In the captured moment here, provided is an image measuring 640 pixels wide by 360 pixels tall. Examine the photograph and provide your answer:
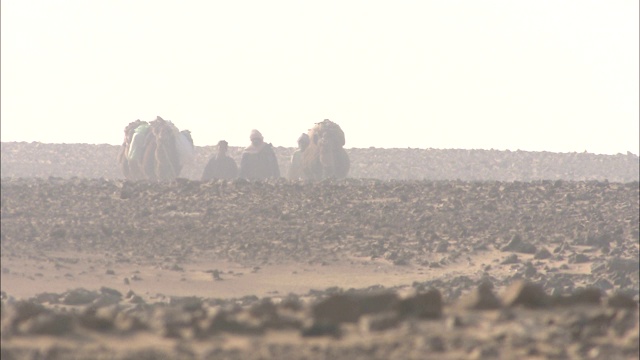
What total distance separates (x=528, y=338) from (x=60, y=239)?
2566 centimetres

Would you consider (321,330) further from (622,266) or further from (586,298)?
(622,266)

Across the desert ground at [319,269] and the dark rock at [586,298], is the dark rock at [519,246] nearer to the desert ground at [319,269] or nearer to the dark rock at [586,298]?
the desert ground at [319,269]

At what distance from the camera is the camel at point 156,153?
5334 cm

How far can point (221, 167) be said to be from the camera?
172 feet

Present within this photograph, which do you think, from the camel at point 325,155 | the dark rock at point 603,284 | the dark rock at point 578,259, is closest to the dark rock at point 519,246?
the dark rock at point 578,259

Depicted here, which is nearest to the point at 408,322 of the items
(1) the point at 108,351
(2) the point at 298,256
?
(1) the point at 108,351

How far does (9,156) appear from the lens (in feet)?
267

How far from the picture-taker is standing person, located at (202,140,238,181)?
52188mm

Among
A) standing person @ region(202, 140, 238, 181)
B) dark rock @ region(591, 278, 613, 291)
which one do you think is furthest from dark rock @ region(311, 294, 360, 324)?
standing person @ region(202, 140, 238, 181)

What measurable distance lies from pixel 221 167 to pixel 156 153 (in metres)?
2.65

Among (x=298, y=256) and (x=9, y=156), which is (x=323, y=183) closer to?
(x=298, y=256)

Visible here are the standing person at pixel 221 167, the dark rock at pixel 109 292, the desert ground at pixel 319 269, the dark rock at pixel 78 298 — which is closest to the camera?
the desert ground at pixel 319 269

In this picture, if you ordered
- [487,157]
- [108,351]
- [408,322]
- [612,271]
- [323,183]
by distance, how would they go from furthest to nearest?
1. [487,157]
2. [323,183]
3. [612,271]
4. [408,322]
5. [108,351]

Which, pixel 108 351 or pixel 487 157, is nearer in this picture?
pixel 108 351
